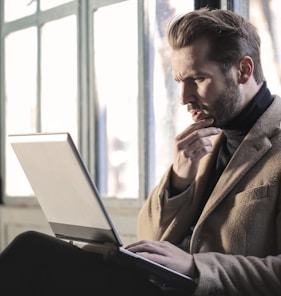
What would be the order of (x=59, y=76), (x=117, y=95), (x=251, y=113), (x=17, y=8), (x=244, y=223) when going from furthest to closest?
(x=17, y=8) < (x=59, y=76) < (x=117, y=95) < (x=251, y=113) < (x=244, y=223)

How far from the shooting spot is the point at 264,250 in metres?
1.64

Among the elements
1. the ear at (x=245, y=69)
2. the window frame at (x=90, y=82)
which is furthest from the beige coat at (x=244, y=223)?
the window frame at (x=90, y=82)

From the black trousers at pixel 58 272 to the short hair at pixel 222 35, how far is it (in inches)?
25.0

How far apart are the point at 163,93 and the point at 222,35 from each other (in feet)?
4.12

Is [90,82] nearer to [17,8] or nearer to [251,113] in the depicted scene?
[17,8]

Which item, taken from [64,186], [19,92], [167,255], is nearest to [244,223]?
[167,255]

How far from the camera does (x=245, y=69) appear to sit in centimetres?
179

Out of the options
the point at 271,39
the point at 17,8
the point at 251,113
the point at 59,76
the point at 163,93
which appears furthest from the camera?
the point at 17,8

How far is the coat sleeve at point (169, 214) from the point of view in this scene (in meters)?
1.81

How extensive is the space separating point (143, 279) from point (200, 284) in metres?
0.13

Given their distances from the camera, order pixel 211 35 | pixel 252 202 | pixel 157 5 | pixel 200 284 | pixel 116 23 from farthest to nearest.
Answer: pixel 116 23 < pixel 157 5 < pixel 211 35 < pixel 252 202 < pixel 200 284

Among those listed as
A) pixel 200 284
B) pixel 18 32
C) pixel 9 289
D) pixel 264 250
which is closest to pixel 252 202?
pixel 264 250

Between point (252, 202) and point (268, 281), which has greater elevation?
point (252, 202)

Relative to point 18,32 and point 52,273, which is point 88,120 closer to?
point 18,32
